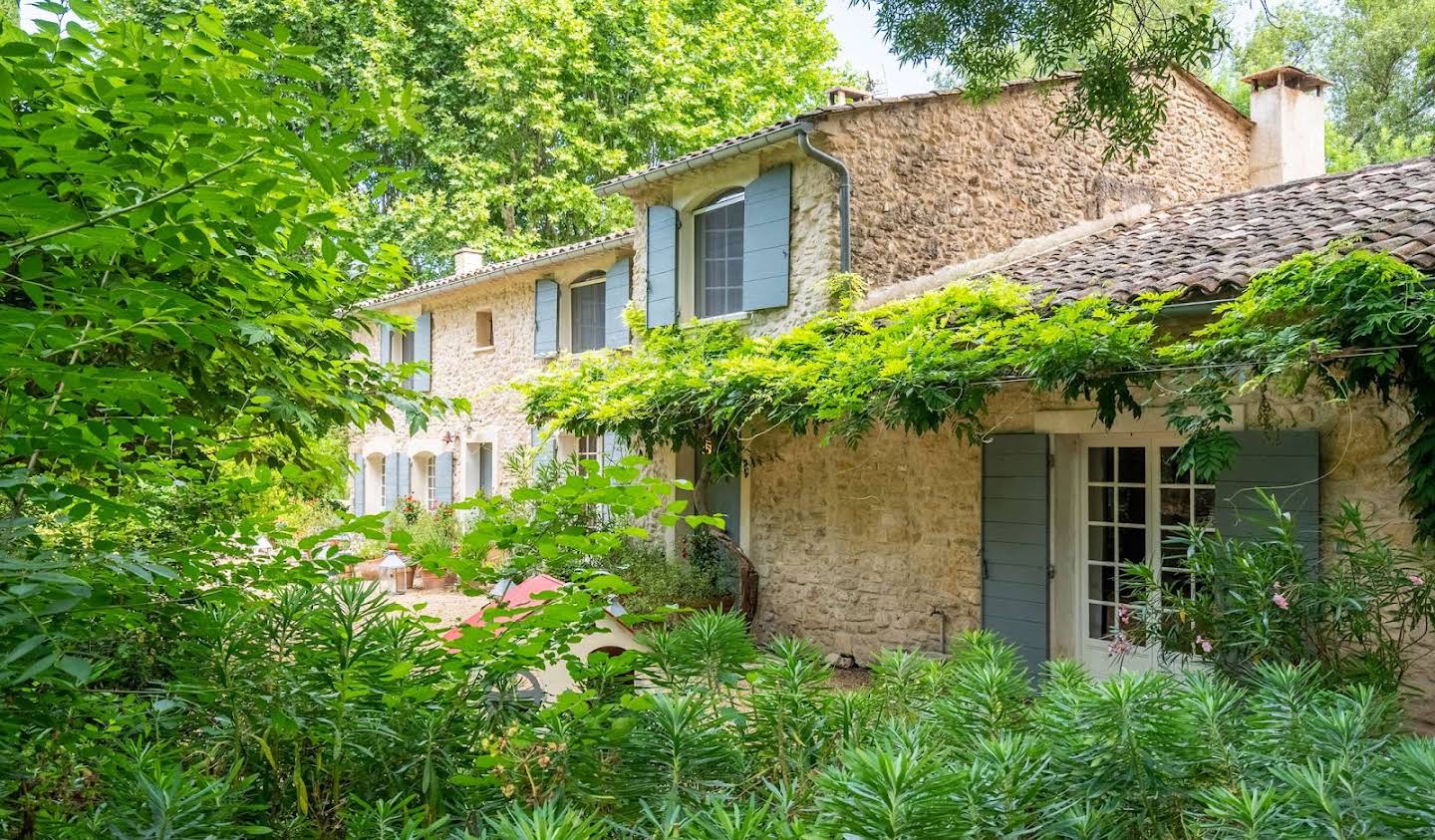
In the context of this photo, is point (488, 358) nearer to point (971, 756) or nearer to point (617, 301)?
point (617, 301)

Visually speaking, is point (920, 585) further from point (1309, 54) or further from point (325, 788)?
point (1309, 54)

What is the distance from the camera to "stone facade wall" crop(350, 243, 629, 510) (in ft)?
42.7

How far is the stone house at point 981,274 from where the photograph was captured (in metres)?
6.05

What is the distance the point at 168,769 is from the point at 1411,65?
78.0 feet

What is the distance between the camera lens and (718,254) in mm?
9742

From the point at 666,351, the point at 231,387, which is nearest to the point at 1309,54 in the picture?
the point at 666,351

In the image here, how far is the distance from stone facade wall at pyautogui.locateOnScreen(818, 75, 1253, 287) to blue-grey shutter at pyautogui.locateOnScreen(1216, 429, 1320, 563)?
3.59 metres

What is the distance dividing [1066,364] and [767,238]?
398 centimetres

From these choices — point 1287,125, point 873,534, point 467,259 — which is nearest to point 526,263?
point 467,259

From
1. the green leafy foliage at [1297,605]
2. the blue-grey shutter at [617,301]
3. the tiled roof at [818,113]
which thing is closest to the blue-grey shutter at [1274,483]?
the green leafy foliage at [1297,605]

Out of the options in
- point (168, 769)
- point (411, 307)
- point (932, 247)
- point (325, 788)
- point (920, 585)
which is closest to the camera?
point (168, 769)

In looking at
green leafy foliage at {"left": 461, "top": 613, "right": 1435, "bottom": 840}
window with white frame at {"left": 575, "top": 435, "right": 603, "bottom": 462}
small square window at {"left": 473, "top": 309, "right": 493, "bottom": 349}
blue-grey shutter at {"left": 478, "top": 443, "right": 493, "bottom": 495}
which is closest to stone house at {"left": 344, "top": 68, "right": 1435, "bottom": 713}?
window with white frame at {"left": 575, "top": 435, "right": 603, "bottom": 462}

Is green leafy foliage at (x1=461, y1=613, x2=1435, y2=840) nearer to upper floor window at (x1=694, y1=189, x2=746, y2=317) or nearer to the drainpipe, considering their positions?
the drainpipe

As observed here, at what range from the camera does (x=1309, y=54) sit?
787 inches
